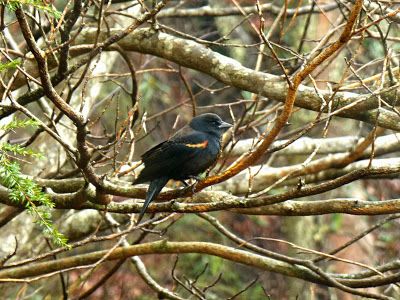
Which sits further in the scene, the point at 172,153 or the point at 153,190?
the point at 172,153

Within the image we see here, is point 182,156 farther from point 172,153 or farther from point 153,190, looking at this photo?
point 153,190

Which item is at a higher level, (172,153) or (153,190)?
(172,153)

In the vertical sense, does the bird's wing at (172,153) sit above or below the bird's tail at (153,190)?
above

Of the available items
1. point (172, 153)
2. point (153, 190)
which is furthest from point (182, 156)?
point (153, 190)

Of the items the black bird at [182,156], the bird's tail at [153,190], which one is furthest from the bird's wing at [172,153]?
the bird's tail at [153,190]

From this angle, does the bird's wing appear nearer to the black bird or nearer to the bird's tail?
the black bird

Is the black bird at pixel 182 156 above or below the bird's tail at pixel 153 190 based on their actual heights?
above

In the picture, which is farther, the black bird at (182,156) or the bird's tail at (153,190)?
the black bird at (182,156)

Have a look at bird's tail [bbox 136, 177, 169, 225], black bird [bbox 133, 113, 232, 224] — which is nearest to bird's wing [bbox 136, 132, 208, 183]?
black bird [bbox 133, 113, 232, 224]

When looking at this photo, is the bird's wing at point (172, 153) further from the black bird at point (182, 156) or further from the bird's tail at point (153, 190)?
→ the bird's tail at point (153, 190)

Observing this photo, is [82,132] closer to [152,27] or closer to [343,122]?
[152,27]

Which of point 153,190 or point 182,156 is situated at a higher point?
point 182,156

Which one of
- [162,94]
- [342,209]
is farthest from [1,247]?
[162,94]

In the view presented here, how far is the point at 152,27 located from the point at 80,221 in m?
1.90
